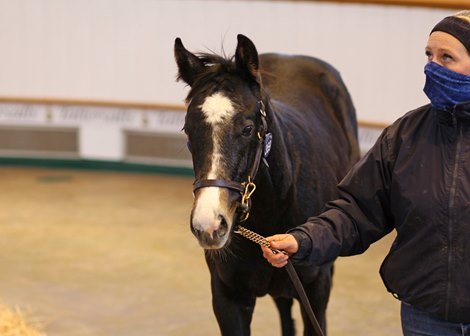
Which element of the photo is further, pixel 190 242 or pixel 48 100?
pixel 48 100

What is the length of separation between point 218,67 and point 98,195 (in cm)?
452

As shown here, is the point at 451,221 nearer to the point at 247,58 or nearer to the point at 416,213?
→ the point at 416,213

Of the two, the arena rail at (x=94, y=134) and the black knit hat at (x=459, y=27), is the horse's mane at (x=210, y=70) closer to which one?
the black knit hat at (x=459, y=27)

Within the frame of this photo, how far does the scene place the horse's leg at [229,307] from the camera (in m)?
3.06

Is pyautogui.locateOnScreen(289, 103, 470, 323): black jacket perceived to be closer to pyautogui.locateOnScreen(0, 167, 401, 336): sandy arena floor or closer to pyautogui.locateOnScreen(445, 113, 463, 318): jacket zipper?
pyautogui.locateOnScreen(445, 113, 463, 318): jacket zipper

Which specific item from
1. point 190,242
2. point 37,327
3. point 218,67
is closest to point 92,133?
point 190,242

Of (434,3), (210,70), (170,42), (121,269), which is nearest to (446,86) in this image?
(210,70)

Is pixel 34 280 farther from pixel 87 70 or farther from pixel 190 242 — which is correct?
pixel 87 70

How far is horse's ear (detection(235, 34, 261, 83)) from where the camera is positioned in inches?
102

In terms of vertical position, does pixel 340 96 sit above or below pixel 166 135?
above

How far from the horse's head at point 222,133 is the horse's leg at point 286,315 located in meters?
1.43

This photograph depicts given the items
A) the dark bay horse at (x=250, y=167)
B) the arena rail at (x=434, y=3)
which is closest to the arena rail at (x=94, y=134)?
the arena rail at (x=434, y=3)

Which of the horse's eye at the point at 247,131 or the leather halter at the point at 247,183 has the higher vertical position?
the horse's eye at the point at 247,131

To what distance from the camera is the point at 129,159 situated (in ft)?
25.5
